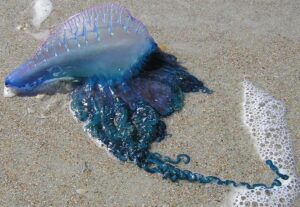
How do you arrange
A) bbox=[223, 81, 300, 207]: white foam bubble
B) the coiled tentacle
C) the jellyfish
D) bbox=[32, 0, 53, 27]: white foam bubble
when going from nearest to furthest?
bbox=[223, 81, 300, 207]: white foam bubble → the coiled tentacle → the jellyfish → bbox=[32, 0, 53, 27]: white foam bubble

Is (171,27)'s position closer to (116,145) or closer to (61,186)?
(116,145)

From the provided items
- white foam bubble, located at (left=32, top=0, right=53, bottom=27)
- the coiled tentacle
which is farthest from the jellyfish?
white foam bubble, located at (left=32, top=0, right=53, bottom=27)

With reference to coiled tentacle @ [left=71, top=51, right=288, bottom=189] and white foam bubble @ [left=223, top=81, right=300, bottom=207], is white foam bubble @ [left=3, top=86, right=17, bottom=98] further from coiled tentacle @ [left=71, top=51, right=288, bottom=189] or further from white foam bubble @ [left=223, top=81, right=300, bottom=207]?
white foam bubble @ [left=223, top=81, right=300, bottom=207]

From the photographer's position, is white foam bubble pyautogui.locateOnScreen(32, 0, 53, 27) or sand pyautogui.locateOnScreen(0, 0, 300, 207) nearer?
sand pyautogui.locateOnScreen(0, 0, 300, 207)

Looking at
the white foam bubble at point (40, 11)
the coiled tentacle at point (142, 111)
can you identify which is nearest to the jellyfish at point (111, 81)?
the coiled tentacle at point (142, 111)

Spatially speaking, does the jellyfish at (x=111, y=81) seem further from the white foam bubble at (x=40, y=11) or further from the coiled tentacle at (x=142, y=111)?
the white foam bubble at (x=40, y=11)

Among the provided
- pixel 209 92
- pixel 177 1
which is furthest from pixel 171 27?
pixel 209 92
